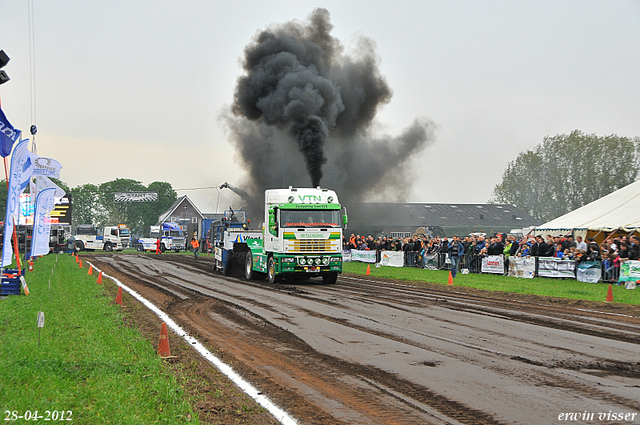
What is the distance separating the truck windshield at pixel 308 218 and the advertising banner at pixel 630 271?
31.4ft

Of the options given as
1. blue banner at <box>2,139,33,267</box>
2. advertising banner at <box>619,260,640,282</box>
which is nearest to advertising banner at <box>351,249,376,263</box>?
advertising banner at <box>619,260,640,282</box>

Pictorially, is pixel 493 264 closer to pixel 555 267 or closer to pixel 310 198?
pixel 555 267

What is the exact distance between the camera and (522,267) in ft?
74.8

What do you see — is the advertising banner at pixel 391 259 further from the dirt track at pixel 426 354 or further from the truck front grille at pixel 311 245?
the dirt track at pixel 426 354

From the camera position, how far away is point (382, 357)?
7730mm

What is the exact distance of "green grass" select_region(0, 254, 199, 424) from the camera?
528 centimetres

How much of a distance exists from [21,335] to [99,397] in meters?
4.20

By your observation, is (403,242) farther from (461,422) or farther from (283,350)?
(461,422)

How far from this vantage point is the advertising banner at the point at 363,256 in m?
32.1

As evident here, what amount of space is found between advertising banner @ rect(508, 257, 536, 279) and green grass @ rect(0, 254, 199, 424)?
16445 millimetres

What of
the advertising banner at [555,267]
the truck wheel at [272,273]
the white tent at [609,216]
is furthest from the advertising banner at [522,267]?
the truck wheel at [272,273]

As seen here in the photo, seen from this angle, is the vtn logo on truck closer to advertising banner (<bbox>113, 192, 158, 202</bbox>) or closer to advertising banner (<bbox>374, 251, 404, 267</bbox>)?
advertising banner (<bbox>374, 251, 404, 267</bbox>)

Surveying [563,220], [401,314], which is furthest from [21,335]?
[563,220]

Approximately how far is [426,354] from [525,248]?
17.0 meters
